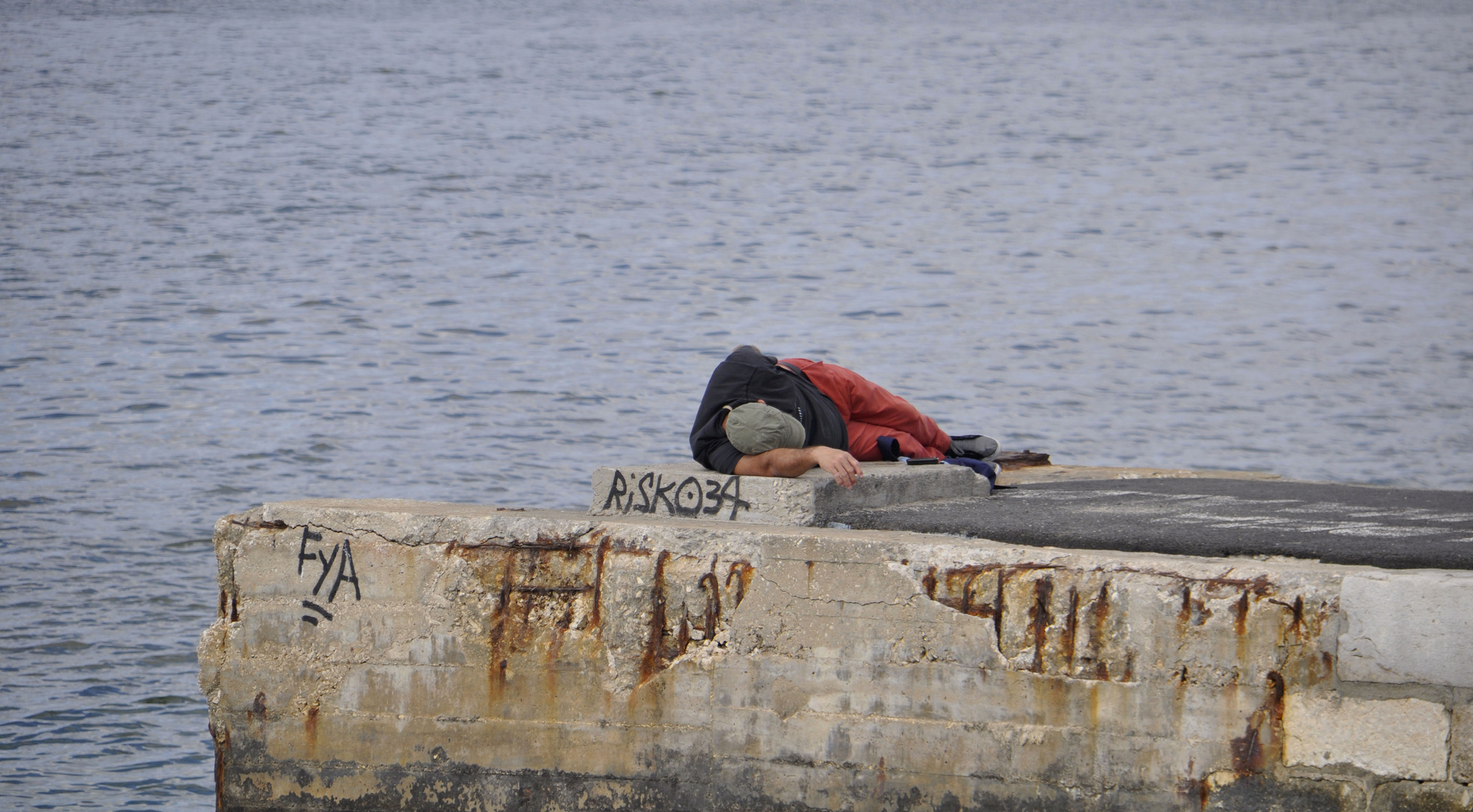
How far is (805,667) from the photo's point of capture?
15.8 ft

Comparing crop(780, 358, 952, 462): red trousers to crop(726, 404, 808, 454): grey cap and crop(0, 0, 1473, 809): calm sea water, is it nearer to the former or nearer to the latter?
crop(726, 404, 808, 454): grey cap

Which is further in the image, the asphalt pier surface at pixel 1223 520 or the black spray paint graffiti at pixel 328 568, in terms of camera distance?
the black spray paint graffiti at pixel 328 568

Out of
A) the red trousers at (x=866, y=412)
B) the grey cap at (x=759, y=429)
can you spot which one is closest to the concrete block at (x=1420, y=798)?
the grey cap at (x=759, y=429)

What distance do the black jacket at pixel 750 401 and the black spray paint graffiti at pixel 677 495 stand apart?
7.1 inches

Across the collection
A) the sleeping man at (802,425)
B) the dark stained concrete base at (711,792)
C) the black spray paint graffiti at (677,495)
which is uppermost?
the sleeping man at (802,425)

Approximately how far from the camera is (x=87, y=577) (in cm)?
1152

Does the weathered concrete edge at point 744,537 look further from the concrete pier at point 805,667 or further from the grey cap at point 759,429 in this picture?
the grey cap at point 759,429

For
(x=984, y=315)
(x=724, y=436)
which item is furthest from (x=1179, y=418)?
(x=724, y=436)

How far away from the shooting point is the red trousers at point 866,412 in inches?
253

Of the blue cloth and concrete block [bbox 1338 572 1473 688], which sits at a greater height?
the blue cloth

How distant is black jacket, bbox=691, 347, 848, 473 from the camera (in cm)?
565

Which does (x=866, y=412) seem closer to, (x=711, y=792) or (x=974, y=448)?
(x=974, y=448)

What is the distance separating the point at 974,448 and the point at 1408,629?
304 cm

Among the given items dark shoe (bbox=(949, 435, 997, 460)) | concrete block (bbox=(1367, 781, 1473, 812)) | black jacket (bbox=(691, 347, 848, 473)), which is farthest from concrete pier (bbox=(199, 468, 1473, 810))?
dark shoe (bbox=(949, 435, 997, 460))
